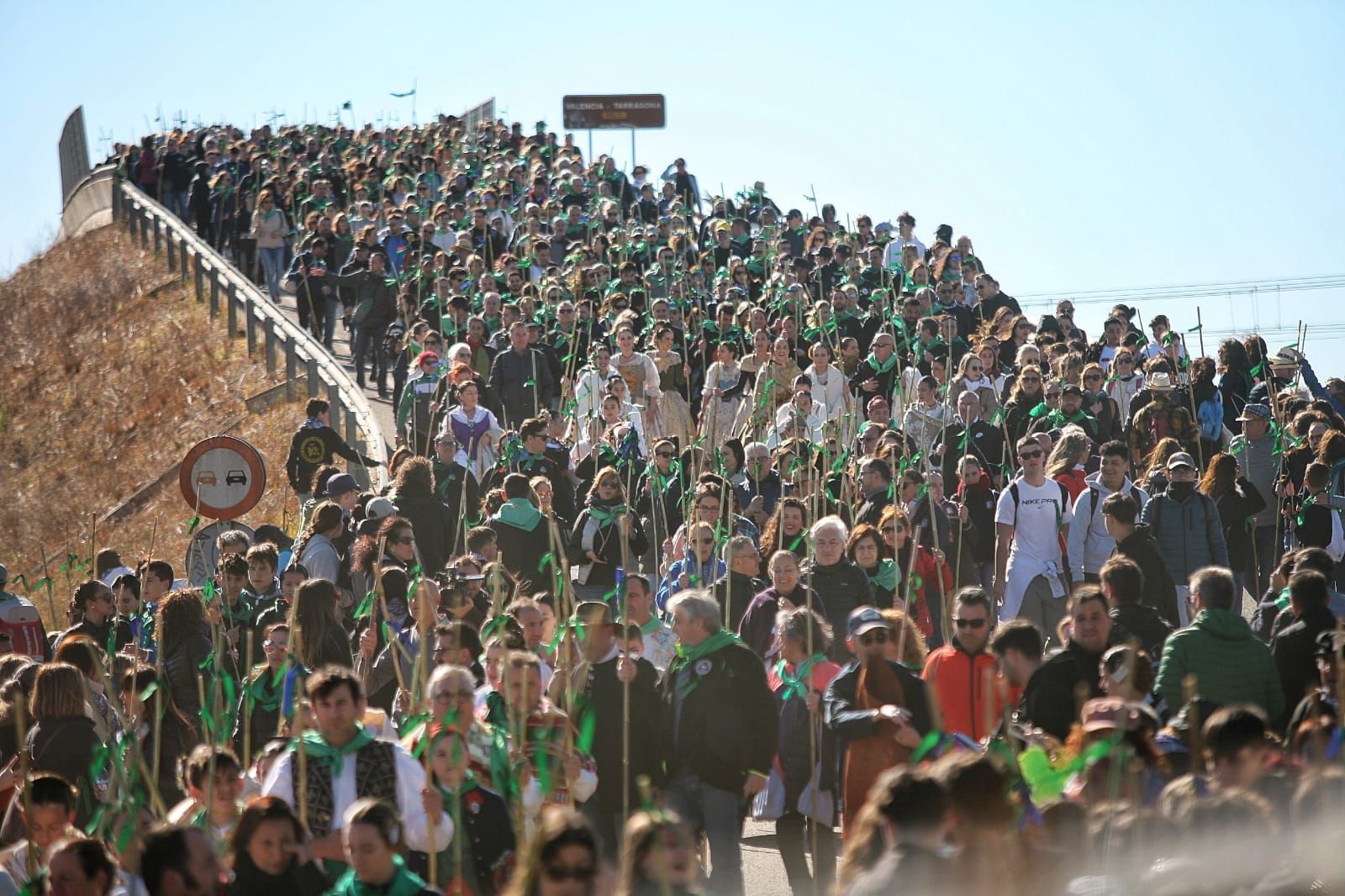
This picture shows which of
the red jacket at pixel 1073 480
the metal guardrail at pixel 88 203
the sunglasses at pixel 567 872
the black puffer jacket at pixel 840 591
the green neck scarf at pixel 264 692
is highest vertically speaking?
the metal guardrail at pixel 88 203

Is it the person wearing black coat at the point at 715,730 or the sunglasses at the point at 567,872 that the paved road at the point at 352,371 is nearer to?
the person wearing black coat at the point at 715,730

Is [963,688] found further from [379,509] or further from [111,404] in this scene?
[111,404]

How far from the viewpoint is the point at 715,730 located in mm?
7863

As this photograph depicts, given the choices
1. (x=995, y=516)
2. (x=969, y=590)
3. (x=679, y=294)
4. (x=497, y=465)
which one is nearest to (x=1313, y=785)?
(x=969, y=590)

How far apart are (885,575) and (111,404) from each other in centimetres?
2451

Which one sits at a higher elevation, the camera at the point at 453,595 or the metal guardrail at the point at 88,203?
the metal guardrail at the point at 88,203

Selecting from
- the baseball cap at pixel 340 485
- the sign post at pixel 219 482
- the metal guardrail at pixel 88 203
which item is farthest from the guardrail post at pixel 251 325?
the baseball cap at pixel 340 485

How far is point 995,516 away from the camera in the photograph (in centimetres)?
1202

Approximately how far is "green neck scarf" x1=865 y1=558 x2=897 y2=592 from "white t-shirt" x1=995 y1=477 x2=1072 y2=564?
1299mm

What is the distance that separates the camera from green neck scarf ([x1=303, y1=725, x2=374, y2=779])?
6.83 metres

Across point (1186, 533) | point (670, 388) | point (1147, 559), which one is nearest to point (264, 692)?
point (1147, 559)

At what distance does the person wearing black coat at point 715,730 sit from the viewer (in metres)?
7.89

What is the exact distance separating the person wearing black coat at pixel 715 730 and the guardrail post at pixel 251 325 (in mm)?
19835

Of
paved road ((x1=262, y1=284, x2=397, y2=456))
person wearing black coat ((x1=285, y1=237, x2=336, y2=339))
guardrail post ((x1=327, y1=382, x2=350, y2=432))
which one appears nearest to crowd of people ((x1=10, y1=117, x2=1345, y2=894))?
paved road ((x1=262, y1=284, x2=397, y2=456))
